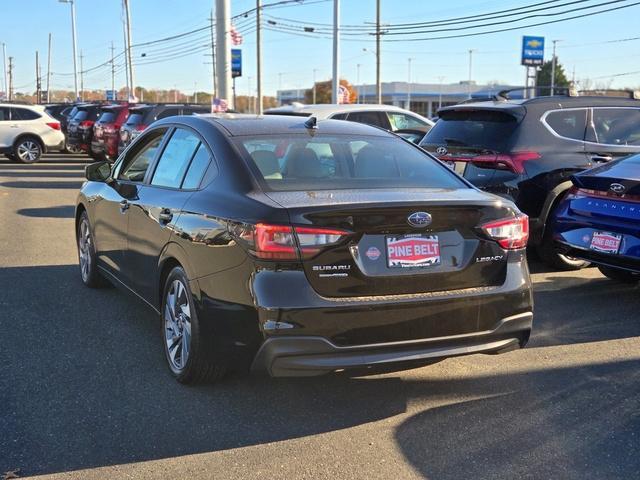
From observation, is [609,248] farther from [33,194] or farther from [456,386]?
[33,194]

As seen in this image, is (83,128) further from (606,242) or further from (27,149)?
(606,242)

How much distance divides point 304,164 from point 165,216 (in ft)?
3.25

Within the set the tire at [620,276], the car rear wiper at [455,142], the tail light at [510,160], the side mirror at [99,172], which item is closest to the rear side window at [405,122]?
the car rear wiper at [455,142]

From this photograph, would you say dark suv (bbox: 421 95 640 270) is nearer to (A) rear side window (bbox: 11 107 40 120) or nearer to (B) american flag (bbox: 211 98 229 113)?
(B) american flag (bbox: 211 98 229 113)

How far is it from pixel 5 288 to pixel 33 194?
28.2 feet

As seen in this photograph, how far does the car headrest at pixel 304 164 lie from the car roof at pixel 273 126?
29cm

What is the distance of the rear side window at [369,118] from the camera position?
12484 mm

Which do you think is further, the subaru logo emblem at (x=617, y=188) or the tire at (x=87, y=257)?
the tire at (x=87, y=257)

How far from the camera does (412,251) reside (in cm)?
372

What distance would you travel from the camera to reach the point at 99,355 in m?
4.85

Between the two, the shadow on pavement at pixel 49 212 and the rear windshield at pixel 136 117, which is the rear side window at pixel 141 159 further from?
the rear windshield at pixel 136 117

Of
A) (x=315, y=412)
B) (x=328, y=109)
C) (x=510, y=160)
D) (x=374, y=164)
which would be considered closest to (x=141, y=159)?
(x=374, y=164)

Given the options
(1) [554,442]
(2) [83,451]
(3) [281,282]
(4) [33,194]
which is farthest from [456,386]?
(4) [33,194]

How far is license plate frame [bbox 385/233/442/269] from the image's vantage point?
368 cm
